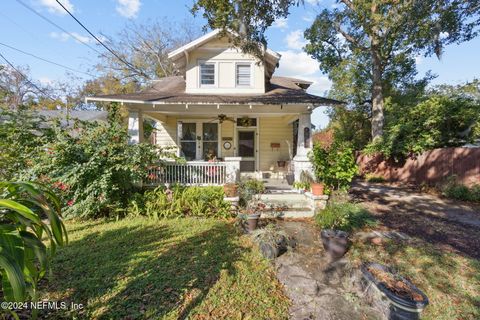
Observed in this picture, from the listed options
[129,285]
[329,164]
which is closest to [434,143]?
[329,164]

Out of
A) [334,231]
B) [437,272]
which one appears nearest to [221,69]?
[334,231]

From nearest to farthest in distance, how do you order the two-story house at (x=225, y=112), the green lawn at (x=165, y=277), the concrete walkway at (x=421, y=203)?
1. the green lawn at (x=165, y=277)
2. the concrete walkway at (x=421, y=203)
3. the two-story house at (x=225, y=112)

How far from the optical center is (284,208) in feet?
20.3

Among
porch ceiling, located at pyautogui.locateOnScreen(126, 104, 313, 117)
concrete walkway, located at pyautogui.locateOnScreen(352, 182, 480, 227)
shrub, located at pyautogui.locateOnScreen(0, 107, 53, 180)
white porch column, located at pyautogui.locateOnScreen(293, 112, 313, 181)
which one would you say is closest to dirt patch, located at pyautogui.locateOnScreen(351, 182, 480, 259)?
concrete walkway, located at pyautogui.locateOnScreen(352, 182, 480, 227)

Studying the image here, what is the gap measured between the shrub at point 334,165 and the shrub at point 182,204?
9.20 feet

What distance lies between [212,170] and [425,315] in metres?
5.63

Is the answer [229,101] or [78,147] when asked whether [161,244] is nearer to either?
[78,147]

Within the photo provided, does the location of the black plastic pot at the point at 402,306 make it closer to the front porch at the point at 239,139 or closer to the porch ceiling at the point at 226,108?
the porch ceiling at the point at 226,108

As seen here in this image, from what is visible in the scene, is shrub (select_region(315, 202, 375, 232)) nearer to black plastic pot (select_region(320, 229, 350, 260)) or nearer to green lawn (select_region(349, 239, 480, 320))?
green lawn (select_region(349, 239, 480, 320))

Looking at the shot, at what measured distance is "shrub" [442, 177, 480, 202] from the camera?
25.0 ft

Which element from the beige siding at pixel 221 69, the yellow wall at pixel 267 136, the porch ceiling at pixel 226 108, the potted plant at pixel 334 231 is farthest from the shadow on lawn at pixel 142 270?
the beige siding at pixel 221 69

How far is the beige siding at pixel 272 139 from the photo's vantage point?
10.3 metres

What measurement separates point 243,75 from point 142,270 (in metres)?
7.73

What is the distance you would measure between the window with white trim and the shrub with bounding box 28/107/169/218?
4.74 meters
